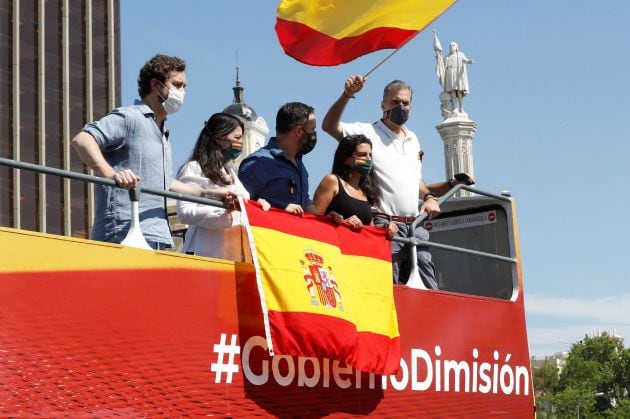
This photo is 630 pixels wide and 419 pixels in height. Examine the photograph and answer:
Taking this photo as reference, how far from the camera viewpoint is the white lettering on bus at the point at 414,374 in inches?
229

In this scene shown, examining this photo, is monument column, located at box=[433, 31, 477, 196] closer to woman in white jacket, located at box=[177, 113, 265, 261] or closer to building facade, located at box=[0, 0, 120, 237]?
building facade, located at box=[0, 0, 120, 237]

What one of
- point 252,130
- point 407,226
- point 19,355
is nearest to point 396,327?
point 407,226

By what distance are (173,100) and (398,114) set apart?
1859 mm

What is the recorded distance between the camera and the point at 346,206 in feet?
22.4

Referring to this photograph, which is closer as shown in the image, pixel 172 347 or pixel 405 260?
pixel 172 347

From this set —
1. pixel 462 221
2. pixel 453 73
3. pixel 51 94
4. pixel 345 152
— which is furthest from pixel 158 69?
pixel 51 94

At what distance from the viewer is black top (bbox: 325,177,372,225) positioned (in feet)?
22.3

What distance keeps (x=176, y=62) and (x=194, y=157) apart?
1.69 feet

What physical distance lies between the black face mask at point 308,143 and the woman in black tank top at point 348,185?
15 cm

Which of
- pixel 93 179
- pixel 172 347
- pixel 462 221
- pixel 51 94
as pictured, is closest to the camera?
pixel 93 179

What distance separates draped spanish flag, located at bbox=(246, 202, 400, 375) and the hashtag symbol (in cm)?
18

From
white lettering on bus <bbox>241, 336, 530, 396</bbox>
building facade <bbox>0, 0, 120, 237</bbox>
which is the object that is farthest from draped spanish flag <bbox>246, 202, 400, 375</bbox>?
building facade <bbox>0, 0, 120, 237</bbox>

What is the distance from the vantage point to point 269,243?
5969 mm

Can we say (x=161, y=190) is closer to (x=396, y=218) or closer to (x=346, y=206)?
(x=346, y=206)
